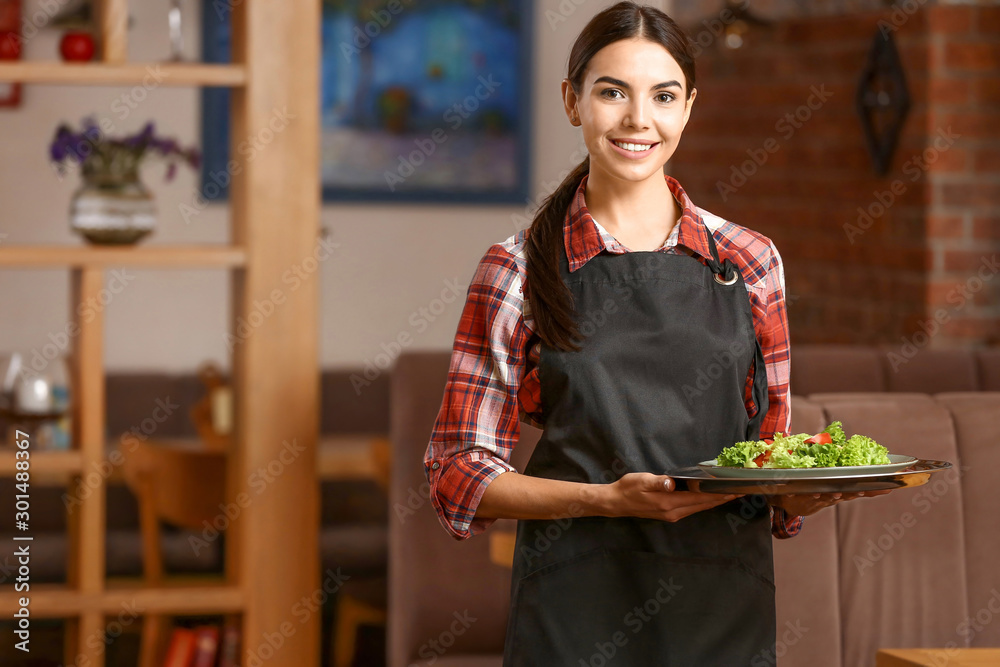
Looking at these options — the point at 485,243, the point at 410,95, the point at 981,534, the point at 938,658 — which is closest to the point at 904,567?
the point at 981,534

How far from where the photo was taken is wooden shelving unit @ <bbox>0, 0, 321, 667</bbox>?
220 centimetres

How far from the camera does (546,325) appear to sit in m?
1.12

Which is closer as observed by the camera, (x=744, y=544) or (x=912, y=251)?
(x=744, y=544)

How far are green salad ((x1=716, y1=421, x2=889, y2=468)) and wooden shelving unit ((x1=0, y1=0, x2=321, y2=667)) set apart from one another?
1.31m

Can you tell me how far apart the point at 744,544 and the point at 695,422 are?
0.14m

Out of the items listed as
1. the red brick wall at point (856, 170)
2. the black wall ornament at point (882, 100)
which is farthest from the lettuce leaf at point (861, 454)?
the black wall ornament at point (882, 100)

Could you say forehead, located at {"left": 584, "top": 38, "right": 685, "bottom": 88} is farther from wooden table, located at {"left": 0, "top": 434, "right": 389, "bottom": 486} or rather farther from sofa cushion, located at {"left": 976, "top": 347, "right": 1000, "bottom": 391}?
sofa cushion, located at {"left": 976, "top": 347, "right": 1000, "bottom": 391}

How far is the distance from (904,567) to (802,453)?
920mm

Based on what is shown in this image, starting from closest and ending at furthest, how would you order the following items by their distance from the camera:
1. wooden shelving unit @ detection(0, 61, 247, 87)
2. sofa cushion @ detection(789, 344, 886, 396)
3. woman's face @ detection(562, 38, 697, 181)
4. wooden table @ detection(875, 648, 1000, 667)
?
woman's face @ detection(562, 38, 697, 181) → wooden table @ detection(875, 648, 1000, 667) → wooden shelving unit @ detection(0, 61, 247, 87) → sofa cushion @ detection(789, 344, 886, 396)

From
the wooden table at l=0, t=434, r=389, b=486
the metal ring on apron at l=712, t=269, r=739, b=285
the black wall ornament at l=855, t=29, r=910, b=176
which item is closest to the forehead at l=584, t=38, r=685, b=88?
the metal ring on apron at l=712, t=269, r=739, b=285

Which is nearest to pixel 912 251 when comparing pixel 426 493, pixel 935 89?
pixel 935 89

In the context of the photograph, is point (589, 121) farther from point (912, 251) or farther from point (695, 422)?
point (912, 251)

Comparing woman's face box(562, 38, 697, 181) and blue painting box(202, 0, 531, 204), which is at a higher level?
blue painting box(202, 0, 531, 204)

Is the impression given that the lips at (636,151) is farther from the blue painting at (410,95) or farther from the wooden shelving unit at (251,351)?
the blue painting at (410,95)
